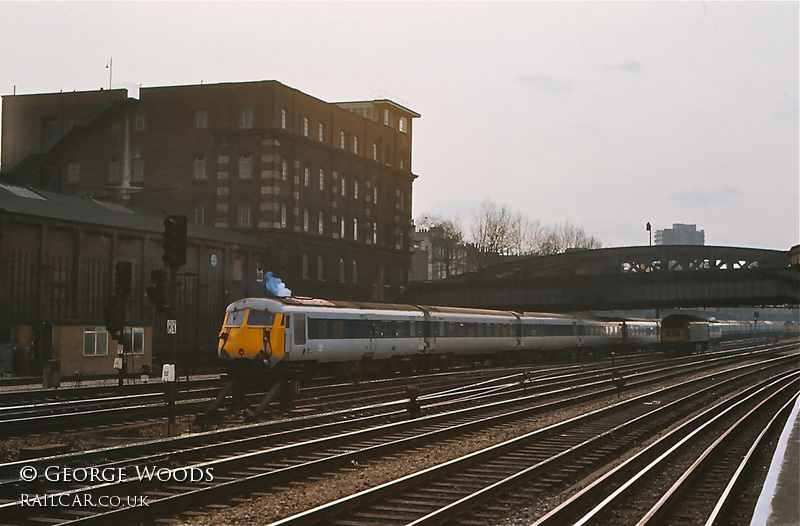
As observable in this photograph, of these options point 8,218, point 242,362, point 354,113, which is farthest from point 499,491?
point 354,113

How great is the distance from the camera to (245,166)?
63.1m

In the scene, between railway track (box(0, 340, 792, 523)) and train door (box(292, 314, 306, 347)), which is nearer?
railway track (box(0, 340, 792, 523))

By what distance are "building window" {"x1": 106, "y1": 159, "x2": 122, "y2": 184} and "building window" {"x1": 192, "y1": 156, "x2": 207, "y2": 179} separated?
237 inches

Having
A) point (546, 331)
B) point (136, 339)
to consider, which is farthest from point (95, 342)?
point (546, 331)

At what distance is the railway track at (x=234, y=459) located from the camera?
36.7 feet

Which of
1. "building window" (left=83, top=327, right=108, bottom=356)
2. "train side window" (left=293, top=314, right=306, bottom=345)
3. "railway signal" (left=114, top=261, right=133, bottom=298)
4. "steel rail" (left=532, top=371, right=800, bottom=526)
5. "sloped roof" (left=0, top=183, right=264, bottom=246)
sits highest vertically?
"sloped roof" (left=0, top=183, right=264, bottom=246)

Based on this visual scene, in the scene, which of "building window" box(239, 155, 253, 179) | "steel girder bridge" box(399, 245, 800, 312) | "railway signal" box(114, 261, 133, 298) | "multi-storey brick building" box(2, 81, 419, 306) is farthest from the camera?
"steel girder bridge" box(399, 245, 800, 312)

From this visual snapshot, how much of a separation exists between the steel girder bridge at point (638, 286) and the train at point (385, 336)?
4059 mm

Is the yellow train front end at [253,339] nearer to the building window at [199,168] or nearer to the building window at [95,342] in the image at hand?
the building window at [95,342]

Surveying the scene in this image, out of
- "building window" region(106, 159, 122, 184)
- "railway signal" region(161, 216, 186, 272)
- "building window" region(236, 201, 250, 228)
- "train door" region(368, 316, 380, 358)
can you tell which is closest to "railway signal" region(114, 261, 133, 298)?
"train door" region(368, 316, 380, 358)

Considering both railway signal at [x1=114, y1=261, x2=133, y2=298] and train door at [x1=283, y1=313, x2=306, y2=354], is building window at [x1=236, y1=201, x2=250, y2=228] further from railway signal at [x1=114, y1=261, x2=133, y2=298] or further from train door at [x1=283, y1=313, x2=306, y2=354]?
train door at [x1=283, y1=313, x2=306, y2=354]

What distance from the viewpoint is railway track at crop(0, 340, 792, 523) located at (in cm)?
1119

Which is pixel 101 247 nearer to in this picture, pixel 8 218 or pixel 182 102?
pixel 8 218

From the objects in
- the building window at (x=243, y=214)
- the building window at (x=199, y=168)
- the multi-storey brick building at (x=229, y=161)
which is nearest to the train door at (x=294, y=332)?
the multi-storey brick building at (x=229, y=161)
